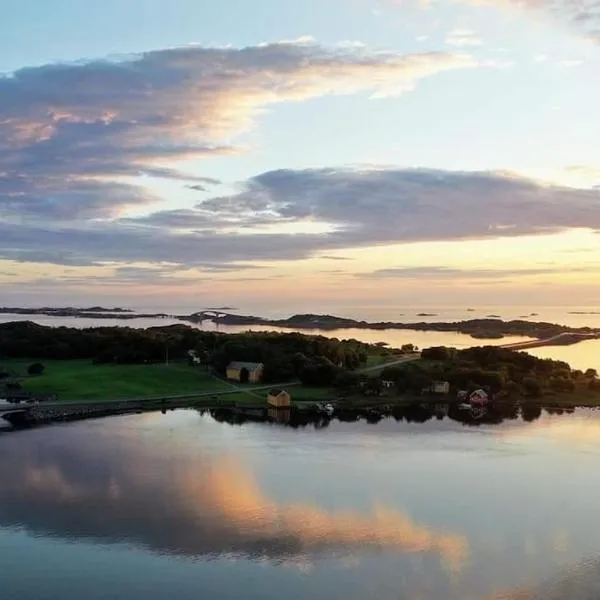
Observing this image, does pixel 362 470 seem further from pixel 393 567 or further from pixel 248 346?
pixel 248 346

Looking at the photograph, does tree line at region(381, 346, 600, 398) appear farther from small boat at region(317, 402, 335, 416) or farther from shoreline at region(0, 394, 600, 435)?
small boat at region(317, 402, 335, 416)

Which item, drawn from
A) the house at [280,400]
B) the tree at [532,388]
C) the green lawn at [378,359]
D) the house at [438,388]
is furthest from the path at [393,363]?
the house at [280,400]

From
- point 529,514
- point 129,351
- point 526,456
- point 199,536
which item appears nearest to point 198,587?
point 199,536

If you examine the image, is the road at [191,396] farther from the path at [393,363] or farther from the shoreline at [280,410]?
the shoreline at [280,410]

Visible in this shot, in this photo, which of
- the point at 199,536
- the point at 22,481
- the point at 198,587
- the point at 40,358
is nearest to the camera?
the point at 198,587

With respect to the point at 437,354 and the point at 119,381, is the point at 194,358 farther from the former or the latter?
the point at 437,354

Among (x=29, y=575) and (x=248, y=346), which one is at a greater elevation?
(x=248, y=346)
